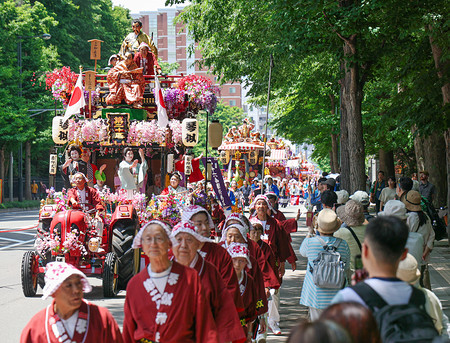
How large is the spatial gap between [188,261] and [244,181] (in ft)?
117

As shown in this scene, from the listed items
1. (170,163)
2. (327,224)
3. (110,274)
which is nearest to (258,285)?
(327,224)

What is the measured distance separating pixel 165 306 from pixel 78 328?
2.34ft

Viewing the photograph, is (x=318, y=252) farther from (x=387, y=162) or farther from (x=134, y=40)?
(x=387, y=162)

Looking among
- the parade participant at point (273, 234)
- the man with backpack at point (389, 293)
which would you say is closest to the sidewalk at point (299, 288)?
the parade participant at point (273, 234)

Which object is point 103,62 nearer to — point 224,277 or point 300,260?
point 300,260

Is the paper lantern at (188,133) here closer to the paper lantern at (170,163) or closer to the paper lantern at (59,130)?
the paper lantern at (170,163)

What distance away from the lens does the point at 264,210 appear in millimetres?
10398

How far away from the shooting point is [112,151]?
14.5 m

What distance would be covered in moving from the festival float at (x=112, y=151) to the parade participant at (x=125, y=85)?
25 millimetres

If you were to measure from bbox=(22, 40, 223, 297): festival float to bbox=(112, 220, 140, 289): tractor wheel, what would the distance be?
17mm

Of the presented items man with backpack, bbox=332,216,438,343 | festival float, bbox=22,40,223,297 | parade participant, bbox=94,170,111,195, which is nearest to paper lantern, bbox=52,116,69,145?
festival float, bbox=22,40,223,297

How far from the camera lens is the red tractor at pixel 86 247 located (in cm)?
1212

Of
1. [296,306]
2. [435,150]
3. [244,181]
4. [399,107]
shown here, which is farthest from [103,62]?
[296,306]

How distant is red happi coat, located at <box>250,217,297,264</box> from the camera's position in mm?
10509
